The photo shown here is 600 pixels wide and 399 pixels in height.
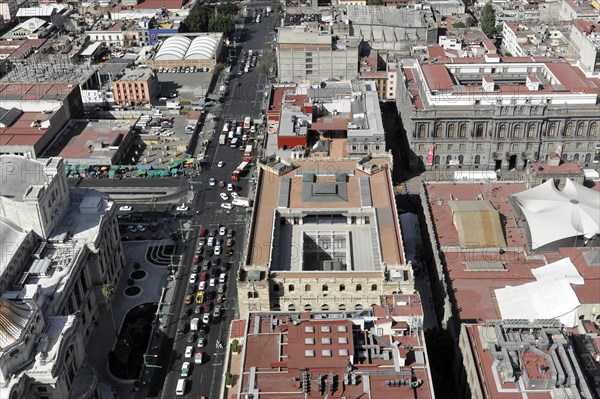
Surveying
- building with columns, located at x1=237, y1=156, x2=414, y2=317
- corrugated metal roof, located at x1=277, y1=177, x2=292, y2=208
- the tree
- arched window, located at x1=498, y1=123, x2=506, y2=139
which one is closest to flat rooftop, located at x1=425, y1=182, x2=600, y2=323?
building with columns, located at x1=237, y1=156, x2=414, y2=317

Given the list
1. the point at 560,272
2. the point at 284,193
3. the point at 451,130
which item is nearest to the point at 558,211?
the point at 560,272

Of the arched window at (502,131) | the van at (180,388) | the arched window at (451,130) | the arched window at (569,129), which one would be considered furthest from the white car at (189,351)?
the arched window at (569,129)

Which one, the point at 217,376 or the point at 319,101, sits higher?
the point at 319,101

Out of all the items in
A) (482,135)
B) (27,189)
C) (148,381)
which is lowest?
(148,381)

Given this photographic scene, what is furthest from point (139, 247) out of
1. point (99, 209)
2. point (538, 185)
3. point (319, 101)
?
point (538, 185)

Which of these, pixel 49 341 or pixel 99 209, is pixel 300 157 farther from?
pixel 49 341

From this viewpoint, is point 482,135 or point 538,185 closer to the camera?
point 538,185

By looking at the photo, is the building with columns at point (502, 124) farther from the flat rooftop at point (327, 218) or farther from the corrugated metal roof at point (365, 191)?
the corrugated metal roof at point (365, 191)
